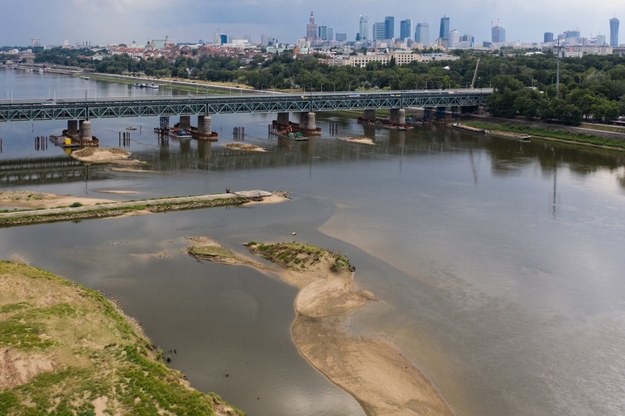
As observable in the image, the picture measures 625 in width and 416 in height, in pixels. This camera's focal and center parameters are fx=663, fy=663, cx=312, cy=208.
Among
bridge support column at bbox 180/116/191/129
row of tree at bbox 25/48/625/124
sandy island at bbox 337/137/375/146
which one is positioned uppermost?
row of tree at bbox 25/48/625/124

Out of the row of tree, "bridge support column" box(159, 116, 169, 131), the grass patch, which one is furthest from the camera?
the row of tree

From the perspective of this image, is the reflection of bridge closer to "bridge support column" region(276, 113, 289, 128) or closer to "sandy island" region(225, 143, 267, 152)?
"sandy island" region(225, 143, 267, 152)

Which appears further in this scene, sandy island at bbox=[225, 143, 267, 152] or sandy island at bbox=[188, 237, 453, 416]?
sandy island at bbox=[225, 143, 267, 152]

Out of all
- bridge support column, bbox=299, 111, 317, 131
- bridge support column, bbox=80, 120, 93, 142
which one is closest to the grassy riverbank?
bridge support column, bbox=299, 111, 317, 131

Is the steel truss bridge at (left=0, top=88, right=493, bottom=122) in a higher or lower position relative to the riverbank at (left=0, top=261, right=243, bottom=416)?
higher

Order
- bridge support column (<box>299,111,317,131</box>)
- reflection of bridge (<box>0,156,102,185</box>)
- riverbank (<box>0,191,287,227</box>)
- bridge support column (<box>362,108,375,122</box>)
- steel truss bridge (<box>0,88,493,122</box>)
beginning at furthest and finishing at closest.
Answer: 1. bridge support column (<box>362,108,375,122</box>)
2. bridge support column (<box>299,111,317,131</box>)
3. steel truss bridge (<box>0,88,493,122</box>)
4. reflection of bridge (<box>0,156,102,185</box>)
5. riverbank (<box>0,191,287,227</box>)

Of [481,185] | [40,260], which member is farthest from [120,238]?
[481,185]

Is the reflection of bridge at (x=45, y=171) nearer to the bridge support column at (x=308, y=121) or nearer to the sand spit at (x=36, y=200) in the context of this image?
the sand spit at (x=36, y=200)
